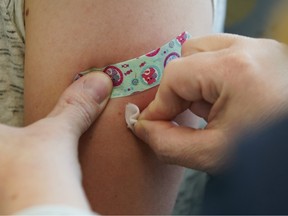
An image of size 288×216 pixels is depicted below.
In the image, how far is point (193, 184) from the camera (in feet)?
4.57

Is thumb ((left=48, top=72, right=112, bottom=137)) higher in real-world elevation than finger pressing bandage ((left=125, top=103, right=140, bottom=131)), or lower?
higher

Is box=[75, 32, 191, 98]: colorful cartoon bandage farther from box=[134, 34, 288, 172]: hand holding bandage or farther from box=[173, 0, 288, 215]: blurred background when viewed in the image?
box=[173, 0, 288, 215]: blurred background

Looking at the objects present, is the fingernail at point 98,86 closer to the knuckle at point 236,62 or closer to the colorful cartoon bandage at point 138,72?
the colorful cartoon bandage at point 138,72

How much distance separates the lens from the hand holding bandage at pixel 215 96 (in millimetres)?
755

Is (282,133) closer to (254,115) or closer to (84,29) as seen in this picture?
(254,115)

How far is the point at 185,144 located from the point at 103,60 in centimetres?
25

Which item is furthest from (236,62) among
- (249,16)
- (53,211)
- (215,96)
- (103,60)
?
(249,16)

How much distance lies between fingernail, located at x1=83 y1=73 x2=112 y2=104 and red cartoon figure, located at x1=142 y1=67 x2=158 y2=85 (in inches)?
3.0

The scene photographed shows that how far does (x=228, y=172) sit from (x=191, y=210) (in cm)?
66

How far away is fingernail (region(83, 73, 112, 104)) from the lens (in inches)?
35.5

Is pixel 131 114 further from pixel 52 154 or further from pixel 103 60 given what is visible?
pixel 52 154

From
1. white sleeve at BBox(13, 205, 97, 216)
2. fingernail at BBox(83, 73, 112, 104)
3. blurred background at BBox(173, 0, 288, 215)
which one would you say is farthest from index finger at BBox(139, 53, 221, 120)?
blurred background at BBox(173, 0, 288, 215)

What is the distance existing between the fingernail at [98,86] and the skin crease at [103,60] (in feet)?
0.08

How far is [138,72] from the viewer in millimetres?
924
